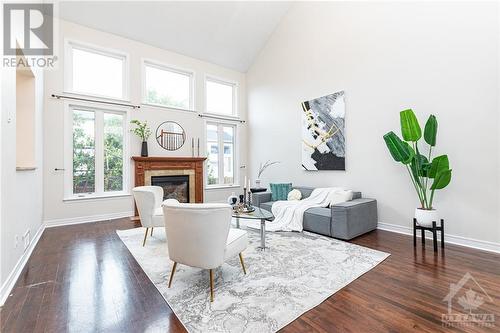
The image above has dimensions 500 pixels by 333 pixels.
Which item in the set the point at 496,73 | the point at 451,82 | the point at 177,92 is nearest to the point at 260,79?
the point at 177,92

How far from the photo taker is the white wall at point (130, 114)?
4570mm

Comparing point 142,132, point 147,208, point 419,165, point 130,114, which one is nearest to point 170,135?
point 142,132

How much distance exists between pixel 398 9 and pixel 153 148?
5.56 metres

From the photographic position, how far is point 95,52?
514 centimetres

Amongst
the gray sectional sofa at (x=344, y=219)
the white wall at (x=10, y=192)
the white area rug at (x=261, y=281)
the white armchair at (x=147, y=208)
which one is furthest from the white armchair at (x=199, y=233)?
the gray sectional sofa at (x=344, y=219)

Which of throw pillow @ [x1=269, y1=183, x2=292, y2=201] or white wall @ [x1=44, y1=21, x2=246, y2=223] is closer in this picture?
white wall @ [x1=44, y1=21, x2=246, y2=223]

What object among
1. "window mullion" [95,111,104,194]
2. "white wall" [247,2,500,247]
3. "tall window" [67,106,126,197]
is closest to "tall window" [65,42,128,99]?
"tall window" [67,106,126,197]

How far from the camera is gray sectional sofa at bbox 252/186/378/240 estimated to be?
359 cm

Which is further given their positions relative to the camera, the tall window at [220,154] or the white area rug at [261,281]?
the tall window at [220,154]

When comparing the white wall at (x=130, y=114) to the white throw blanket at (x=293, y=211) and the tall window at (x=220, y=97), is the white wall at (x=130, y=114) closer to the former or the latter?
the tall window at (x=220, y=97)

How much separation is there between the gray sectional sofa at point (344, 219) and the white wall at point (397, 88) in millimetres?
367

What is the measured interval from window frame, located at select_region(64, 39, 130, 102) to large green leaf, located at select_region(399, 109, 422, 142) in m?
5.45

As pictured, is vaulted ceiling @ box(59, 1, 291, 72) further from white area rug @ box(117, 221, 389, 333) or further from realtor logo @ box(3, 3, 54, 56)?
white area rug @ box(117, 221, 389, 333)

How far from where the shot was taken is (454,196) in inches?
135
